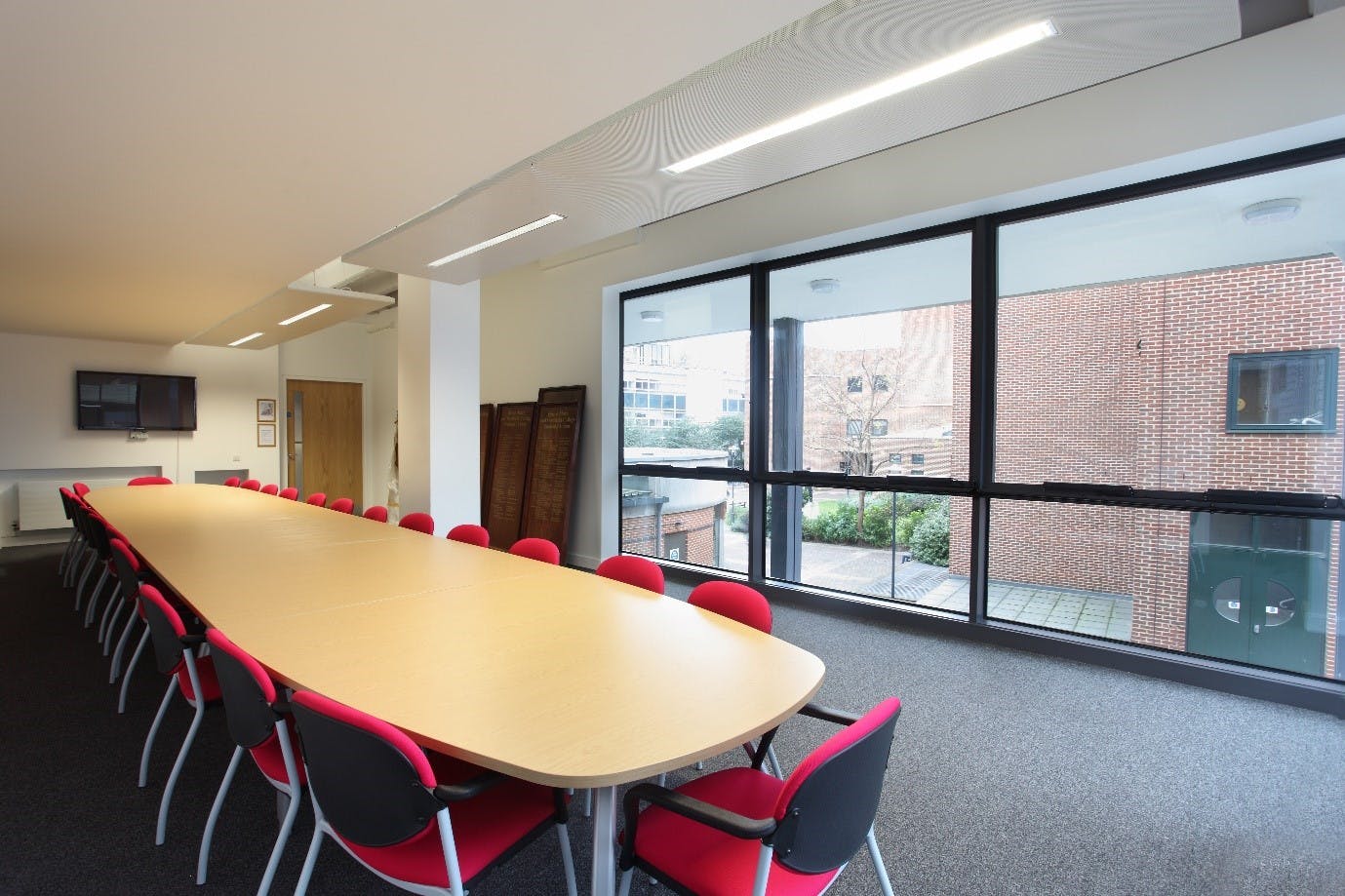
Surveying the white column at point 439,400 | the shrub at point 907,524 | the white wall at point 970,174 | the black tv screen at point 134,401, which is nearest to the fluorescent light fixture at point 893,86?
the white wall at point 970,174

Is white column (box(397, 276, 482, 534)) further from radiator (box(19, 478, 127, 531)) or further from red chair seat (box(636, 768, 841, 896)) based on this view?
radiator (box(19, 478, 127, 531))

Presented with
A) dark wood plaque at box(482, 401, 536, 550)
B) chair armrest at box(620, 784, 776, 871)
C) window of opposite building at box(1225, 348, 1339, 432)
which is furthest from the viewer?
dark wood plaque at box(482, 401, 536, 550)

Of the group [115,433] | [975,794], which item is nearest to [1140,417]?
[975,794]

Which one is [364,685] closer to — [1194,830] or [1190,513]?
[1194,830]

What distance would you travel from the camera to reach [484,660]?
6.19 ft

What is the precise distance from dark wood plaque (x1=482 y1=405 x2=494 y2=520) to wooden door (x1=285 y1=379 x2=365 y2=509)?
3650 millimetres

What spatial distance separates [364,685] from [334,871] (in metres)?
0.83

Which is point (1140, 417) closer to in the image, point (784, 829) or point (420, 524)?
point (784, 829)

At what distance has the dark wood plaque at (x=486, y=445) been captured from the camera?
7.53 metres

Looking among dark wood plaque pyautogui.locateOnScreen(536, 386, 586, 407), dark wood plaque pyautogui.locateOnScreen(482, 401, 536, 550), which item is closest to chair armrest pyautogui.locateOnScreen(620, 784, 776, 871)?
dark wood plaque pyautogui.locateOnScreen(536, 386, 586, 407)

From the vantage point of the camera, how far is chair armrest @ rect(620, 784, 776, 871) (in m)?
1.21

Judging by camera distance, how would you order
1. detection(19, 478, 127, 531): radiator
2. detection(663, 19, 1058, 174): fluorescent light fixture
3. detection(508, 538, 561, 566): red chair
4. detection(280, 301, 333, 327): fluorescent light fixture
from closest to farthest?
detection(663, 19, 1058, 174): fluorescent light fixture < detection(508, 538, 561, 566): red chair < detection(280, 301, 333, 327): fluorescent light fixture < detection(19, 478, 127, 531): radiator

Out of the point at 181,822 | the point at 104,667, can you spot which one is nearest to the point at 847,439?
the point at 181,822

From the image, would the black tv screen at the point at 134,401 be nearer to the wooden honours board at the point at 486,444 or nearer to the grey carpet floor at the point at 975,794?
the wooden honours board at the point at 486,444
